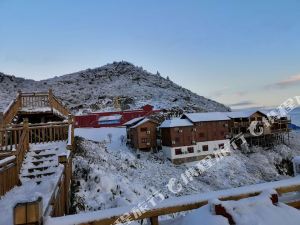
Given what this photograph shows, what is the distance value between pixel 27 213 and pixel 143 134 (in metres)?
35.2

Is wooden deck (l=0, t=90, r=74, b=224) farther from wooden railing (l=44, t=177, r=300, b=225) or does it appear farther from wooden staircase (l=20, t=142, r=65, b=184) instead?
wooden railing (l=44, t=177, r=300, b=225)

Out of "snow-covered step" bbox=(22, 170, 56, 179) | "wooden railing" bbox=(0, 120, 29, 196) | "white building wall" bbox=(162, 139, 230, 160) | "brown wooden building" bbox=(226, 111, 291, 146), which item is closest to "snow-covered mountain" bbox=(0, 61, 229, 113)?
"brown wooden building" bbox=(226, 111, 291, 146)

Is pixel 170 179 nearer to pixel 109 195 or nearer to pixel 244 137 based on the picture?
pixel 109 195

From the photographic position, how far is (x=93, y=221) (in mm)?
3008

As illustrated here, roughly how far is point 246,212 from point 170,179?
84.9 feet

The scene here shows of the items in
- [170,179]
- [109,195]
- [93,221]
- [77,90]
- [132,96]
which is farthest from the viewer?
[77,90]

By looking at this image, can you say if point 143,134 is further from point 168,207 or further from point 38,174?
point 168,207

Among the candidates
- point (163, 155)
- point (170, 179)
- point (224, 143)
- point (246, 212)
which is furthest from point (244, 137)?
point (246, 212)

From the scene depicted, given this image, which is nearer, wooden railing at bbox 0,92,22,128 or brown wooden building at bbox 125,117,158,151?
wooden railing at bbox 0,92,22,128

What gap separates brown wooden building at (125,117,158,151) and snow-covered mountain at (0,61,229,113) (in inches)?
764

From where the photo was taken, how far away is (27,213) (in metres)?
2.66

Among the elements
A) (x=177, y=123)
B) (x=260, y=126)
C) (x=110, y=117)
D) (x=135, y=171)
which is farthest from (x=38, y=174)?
(x=260, y=126)

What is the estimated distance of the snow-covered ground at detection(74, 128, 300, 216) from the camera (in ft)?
46.9

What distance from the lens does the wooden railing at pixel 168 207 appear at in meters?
3.01
